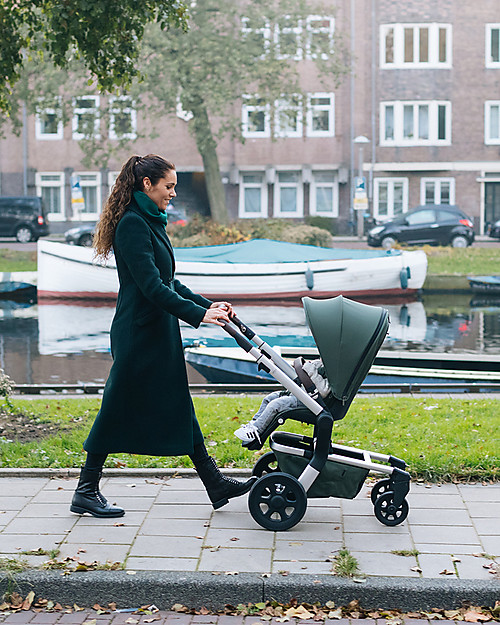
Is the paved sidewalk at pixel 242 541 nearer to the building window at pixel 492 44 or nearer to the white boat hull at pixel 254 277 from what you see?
the white boat hull at pixel 254 277

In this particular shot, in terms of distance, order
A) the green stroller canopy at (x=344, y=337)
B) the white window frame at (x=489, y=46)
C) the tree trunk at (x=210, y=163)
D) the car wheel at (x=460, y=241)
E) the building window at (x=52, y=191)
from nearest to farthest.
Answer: the green stroller canopy at (x=344, y=337) → the tree trunk at (x=210, y=163) → the car wheel at (x=460, y=241) → the white window frame at (x=489, y=46) → the building window at (x=52, y=191)

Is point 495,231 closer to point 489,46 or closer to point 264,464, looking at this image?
point 489,46

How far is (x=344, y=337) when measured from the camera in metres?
5.23

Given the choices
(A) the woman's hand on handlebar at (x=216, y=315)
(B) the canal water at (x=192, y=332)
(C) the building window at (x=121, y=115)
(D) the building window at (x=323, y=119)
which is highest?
(D) the building window at (x=323, y=119)

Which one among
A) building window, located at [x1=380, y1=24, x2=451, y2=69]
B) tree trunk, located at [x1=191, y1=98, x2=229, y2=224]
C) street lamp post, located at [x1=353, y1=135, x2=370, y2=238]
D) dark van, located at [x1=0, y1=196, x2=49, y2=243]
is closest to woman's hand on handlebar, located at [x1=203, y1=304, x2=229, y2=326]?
tree trunk, located at [x1=191, y1=98, x2=229, y2=224]

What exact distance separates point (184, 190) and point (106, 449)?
4322 centimetres

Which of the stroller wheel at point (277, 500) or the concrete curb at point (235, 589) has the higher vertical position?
the stroller wheel at point (277, 500)

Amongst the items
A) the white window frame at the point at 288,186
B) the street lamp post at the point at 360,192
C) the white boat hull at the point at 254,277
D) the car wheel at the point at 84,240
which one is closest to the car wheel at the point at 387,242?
the street lamp post at the point at 360,192

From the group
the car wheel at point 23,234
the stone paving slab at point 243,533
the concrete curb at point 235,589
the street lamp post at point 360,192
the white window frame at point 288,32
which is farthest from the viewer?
the car wheel at point 23,234

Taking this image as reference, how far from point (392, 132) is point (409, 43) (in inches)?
175

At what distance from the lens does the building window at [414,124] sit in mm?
47531

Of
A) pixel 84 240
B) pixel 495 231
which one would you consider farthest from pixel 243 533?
pixel 495 231

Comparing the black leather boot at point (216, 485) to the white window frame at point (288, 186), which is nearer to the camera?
Result: the black leather boot at point (216, 485)

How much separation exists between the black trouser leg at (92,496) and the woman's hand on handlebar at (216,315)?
1072mm
